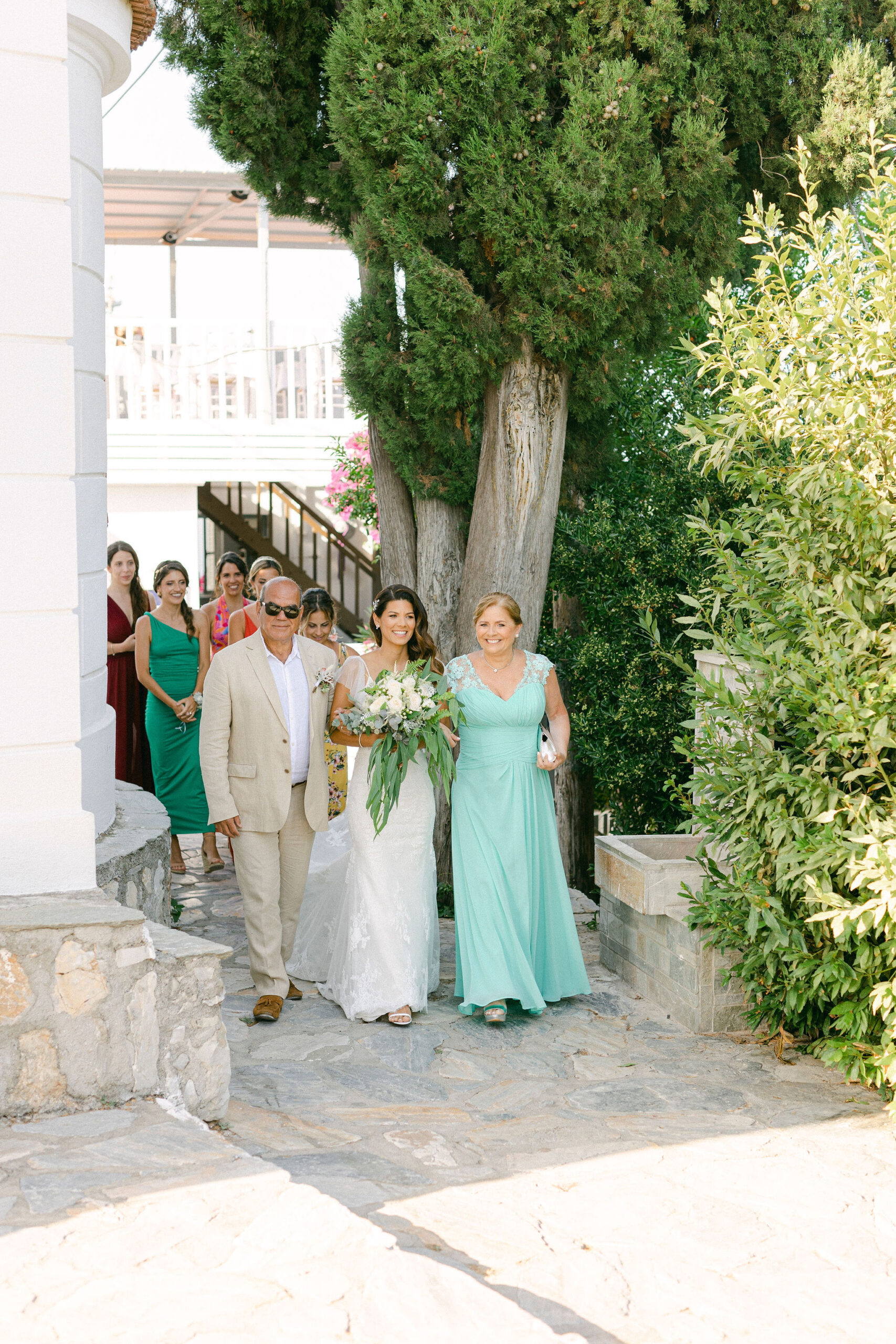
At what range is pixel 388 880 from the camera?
5387 mm

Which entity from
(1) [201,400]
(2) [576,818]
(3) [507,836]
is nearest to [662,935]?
(3) [507,836]

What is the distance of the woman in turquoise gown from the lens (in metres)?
5.38

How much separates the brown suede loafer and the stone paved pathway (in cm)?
8

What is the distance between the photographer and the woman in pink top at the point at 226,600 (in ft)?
26.4

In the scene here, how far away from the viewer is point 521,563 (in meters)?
6.93

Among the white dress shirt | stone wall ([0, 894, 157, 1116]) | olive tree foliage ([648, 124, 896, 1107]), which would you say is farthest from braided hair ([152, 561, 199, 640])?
stone wall ([0, 894, 157, 1116])

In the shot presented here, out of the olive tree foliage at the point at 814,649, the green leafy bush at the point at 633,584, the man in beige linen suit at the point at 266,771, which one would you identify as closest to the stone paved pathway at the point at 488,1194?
the man in beige linen suit at the point at 266,771

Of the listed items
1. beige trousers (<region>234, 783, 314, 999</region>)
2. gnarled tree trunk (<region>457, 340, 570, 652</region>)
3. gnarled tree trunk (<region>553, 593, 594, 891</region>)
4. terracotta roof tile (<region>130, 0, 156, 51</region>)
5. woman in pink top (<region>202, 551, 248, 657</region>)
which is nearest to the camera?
terracotta roof tile (<region>130, 0, 156, 51</region>)

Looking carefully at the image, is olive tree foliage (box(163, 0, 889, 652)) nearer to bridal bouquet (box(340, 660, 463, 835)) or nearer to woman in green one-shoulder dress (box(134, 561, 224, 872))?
woman in green one-shoulder dress (box(134, 561, 224, 872))

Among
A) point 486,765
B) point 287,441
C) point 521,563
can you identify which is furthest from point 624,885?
point 287,441

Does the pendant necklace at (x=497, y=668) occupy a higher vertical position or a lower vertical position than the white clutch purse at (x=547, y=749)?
higher

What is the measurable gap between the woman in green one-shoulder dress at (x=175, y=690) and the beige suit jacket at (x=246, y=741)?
2.39 m

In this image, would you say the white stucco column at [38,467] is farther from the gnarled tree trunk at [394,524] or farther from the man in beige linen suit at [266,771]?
the gnarled tree trunk at [394,524]

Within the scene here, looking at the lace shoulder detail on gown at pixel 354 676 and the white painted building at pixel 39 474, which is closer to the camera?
the white painted building at pixel 39 474
